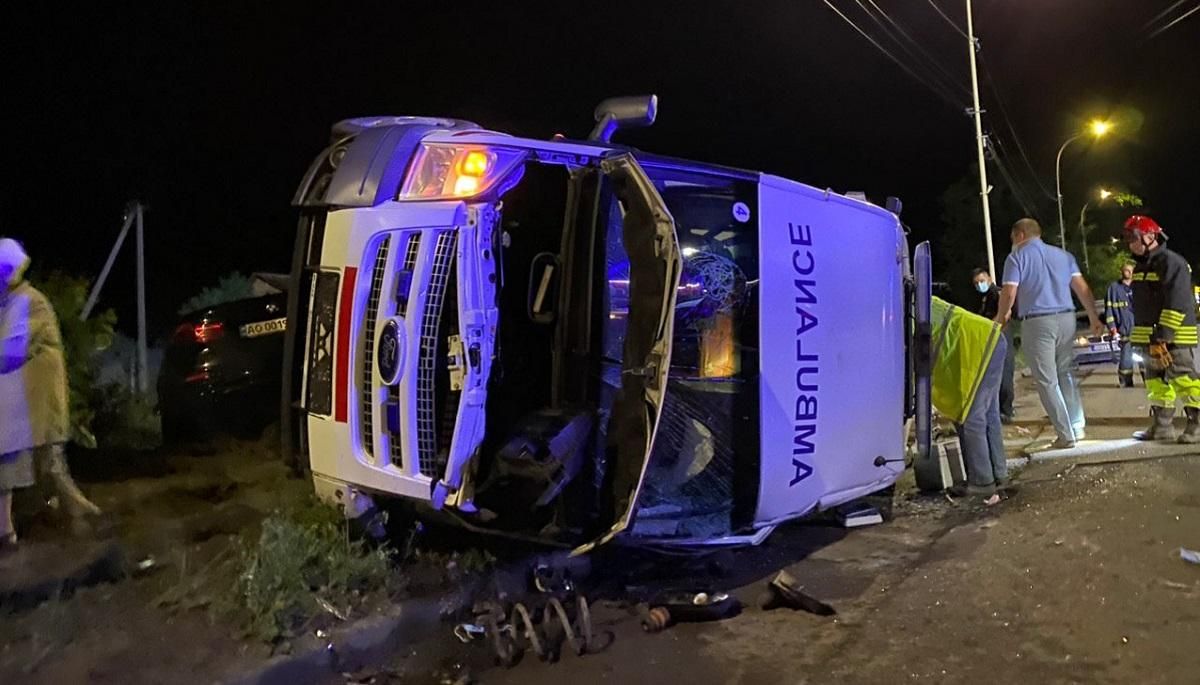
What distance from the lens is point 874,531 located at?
218 inches

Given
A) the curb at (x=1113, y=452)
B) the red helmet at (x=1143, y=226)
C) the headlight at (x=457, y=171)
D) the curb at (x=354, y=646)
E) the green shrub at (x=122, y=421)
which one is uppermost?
the red helmet at (x=1143, y=226)

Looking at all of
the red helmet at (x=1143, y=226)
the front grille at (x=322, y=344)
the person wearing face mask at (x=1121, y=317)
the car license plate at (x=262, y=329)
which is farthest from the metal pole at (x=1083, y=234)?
the front grille at (x=322, y=344)

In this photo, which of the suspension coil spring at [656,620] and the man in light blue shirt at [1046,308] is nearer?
the suspension coil spring at [656,620]

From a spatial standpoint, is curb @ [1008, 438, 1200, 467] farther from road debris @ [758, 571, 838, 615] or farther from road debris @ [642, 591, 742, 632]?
road debris @ [642, 591, 742, 632]

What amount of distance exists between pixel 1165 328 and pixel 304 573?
6.05 m

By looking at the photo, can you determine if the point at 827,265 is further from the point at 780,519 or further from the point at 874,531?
the point at 874,531

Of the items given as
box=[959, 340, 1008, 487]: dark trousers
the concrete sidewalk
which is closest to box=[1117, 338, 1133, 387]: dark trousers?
the concrete sidewalk

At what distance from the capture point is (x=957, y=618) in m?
4.13

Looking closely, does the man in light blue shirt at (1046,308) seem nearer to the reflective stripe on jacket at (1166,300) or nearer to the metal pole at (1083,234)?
the reflective stripe on jacket at (1166,300)

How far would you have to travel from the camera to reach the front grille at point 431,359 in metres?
4.07

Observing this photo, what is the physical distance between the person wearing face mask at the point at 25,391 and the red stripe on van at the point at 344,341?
168 cm

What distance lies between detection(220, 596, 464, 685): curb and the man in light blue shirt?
4.68 meters

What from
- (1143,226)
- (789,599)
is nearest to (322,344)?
(789,599)

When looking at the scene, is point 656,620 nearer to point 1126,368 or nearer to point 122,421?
point 122,421
